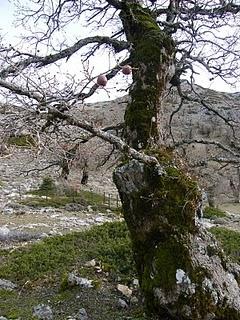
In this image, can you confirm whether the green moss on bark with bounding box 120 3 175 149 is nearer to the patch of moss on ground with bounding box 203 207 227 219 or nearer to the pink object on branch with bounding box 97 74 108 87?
the pink object on branch with bounding box 97 74 108 87

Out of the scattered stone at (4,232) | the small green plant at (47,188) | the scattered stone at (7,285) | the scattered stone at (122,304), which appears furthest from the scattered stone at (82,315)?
the small green plant at (47,188)

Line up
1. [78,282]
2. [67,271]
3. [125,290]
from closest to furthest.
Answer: [78,282], [125,290], [67,271]

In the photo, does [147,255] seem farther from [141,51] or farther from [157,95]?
[141,51]

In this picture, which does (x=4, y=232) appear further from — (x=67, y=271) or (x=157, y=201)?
(x=157, y=201)

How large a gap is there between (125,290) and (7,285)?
1913 mm

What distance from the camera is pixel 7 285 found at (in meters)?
8.50

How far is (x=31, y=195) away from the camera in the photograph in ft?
67.6

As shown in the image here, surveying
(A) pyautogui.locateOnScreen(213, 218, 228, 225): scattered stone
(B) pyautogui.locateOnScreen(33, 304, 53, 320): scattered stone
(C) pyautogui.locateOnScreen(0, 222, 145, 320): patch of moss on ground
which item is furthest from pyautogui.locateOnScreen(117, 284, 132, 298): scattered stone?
(A) pyautogui.locateOnScreen(213, 218, 228, 225): scattered stone

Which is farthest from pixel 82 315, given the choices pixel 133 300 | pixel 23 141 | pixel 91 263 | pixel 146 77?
pixel 146 77

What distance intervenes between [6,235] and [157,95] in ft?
21.3

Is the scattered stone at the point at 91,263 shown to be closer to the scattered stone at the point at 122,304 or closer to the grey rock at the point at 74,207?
the scattered stone at the point at 122,304

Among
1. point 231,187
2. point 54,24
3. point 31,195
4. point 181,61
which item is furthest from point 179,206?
point 231,187

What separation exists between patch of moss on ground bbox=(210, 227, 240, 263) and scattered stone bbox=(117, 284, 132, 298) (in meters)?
2.65

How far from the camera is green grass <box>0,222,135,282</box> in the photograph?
9.05 m
